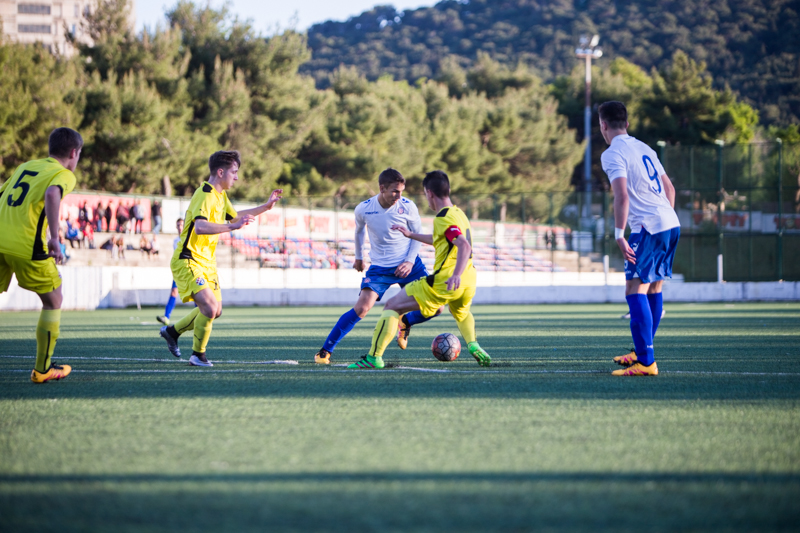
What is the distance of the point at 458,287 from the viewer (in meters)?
6.08

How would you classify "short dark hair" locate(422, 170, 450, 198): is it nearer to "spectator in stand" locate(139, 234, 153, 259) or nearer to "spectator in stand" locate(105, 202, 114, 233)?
"spectator in stand" locate(139, 234, 153, 259)

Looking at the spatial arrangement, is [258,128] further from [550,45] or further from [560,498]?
[550,45]

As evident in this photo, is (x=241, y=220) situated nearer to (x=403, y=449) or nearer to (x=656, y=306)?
(x=656, y=306)

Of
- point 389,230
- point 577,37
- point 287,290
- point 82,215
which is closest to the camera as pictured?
point 389,230

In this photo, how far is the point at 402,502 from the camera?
8.82 ft

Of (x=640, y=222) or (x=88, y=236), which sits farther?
(x=88, y=236)

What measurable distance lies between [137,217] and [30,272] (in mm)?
22677

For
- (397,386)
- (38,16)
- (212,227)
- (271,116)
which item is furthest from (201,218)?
(38,16)

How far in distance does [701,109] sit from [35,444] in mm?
56957

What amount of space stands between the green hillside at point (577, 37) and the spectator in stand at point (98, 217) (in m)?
80.3

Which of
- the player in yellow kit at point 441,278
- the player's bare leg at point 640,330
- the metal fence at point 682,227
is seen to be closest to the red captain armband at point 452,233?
the player in yellow kit at point 441,278

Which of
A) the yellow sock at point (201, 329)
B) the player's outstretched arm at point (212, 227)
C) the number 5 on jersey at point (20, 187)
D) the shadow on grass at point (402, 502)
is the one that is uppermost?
the number 5 on jersey at point (20, 187)

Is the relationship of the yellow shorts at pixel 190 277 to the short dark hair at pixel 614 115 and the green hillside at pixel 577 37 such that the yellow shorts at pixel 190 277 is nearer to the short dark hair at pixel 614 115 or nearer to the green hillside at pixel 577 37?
the short dark hair at pixel 614 115

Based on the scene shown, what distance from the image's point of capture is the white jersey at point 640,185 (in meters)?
5.87
